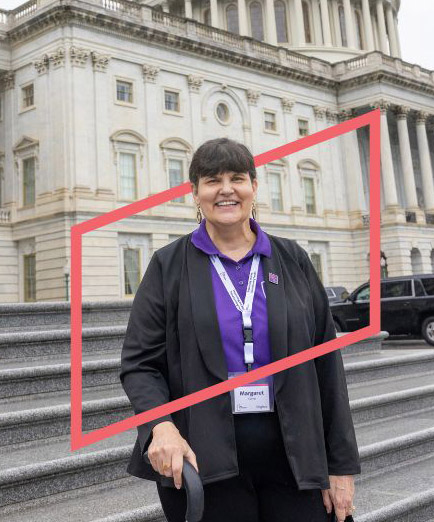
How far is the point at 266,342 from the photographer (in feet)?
7.71

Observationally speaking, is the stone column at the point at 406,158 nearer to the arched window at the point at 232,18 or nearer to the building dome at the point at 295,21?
the building dome at the point at 295,21

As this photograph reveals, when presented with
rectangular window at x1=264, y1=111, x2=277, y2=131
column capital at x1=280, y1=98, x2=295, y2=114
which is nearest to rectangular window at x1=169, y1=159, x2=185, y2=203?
rectangular window at x1=264, y1=111, x2=277, y2=131

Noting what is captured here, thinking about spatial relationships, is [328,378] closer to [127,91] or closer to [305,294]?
[305,294]

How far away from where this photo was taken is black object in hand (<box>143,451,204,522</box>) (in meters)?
1.93

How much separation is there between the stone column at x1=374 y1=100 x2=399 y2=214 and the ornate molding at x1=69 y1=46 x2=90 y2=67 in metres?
21.2

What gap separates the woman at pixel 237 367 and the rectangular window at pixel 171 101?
36.1 meters

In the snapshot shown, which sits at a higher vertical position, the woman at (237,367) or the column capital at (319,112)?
the column capital at (319,112)

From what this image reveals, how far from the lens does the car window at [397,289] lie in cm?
1614

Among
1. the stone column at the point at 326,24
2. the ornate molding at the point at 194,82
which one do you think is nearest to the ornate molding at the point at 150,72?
the ornate molding at the point at 194,82

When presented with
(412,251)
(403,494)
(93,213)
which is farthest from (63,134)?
(403,494)

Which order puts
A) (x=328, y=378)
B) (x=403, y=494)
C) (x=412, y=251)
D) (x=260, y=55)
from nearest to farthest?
(x=328, y=378) < (x=403, y=494) < (x=260, y=55) < (x=412, y=251)

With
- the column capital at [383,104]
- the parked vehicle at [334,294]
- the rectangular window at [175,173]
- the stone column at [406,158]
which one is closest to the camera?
the parked vehicle at [334,294]

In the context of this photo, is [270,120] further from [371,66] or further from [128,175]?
[128,175]

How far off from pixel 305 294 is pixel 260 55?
42511mm
